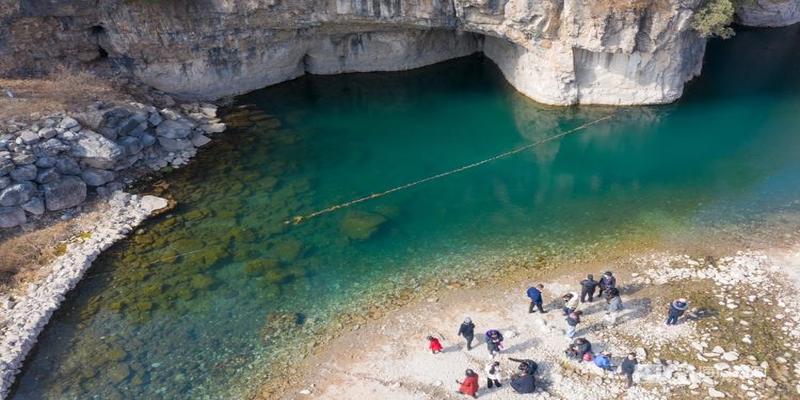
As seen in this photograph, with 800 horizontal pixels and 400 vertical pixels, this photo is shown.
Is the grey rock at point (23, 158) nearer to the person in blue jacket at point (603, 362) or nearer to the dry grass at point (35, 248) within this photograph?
the dry grass at point (35, 248)

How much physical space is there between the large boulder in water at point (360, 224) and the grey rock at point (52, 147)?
14604 mm

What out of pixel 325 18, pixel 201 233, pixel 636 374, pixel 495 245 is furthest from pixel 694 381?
pixel 325 18

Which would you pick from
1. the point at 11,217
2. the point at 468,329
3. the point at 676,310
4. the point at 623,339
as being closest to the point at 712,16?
the point at 676,310

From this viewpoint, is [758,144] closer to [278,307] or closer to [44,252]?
[278,307]

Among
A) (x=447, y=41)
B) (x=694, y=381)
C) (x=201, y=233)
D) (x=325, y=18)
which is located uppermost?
(x=325, y=18)

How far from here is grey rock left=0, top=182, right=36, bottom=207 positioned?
25.0 meters

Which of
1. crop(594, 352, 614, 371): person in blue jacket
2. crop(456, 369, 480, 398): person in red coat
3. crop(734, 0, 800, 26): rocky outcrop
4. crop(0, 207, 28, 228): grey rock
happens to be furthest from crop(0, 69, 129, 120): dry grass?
crop(734, 0, 800, 26): rocky outcrop

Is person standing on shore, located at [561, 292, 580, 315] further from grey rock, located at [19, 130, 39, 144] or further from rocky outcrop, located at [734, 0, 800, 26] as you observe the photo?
rocky outcrop, located at [734, 0, 800, 26]

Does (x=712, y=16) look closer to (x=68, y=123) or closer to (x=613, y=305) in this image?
(x=613, y=305)

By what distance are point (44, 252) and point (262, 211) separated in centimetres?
954

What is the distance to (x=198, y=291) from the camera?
22.8 m

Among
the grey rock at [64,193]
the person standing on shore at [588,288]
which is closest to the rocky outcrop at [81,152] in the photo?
the grey rock at [64,193]

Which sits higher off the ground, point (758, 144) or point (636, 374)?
point (758, 144)

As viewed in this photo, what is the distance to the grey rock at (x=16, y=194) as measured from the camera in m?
25.0
